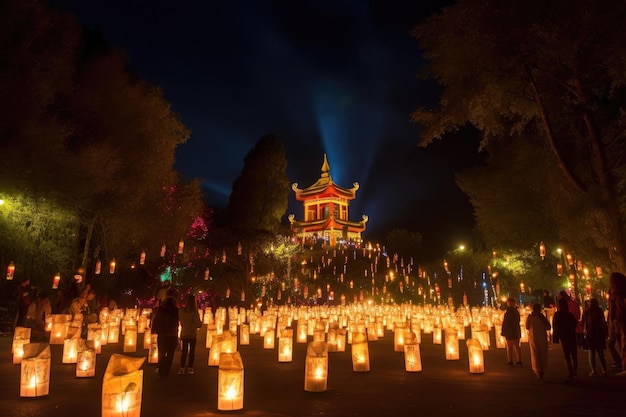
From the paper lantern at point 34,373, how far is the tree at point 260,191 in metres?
20.6

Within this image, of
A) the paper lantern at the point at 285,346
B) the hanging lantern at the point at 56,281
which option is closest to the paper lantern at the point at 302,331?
the paper lantern at the point at 285,346

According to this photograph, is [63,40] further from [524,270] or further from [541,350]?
[524,270]

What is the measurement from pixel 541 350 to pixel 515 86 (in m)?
8.83

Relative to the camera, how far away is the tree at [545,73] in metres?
12.4

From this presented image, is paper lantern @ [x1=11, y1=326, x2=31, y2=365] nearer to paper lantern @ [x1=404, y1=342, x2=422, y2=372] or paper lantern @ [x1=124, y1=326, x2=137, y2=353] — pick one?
paper lantern @ [x1=124, y1=326, x2=137, y2=353]

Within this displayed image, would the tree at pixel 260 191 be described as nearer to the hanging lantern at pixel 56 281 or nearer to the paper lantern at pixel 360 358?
the hanging lantern at pixel 56 281

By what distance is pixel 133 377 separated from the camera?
526cm

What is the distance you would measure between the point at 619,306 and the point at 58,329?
42.0 feet

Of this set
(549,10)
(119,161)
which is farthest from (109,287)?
(549,10)

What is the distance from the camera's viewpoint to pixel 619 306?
8312 mm

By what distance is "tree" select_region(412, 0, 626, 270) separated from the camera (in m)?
12.4

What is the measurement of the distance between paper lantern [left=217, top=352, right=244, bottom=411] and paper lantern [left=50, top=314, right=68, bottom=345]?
8.66 meters

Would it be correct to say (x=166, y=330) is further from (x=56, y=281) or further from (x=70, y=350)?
(x=56, y=281)

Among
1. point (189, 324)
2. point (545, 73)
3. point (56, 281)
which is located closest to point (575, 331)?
point (189, 324)
